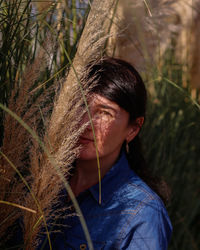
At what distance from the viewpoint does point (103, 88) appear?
1.27 metres

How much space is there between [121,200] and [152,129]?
1013mm

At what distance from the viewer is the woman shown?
3.90 ft

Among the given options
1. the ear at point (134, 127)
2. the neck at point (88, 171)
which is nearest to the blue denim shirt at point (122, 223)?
the neck at point (88, 171)

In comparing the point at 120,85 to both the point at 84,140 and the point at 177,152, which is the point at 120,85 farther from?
the point at 177,152

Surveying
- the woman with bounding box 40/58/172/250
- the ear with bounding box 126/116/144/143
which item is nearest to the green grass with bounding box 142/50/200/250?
the ear with bounding box 126/116/144/143

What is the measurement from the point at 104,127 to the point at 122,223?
0.36 m

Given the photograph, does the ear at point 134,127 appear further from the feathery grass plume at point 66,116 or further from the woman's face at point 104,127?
the feathery grass plume at point 66,116

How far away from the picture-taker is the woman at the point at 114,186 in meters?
1.19

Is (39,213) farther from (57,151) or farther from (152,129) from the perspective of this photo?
(152,129)

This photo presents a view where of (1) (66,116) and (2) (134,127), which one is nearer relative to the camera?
(1) (66,116)

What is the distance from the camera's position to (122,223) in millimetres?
1200

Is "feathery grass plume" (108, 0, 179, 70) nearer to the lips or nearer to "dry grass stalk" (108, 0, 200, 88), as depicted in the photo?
"dry grass stalk" (108, 0, 200, 88)

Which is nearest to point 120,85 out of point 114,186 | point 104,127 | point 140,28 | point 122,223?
point 104,127

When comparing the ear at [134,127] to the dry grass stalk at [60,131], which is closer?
the dry grass stalk at [60,131]
